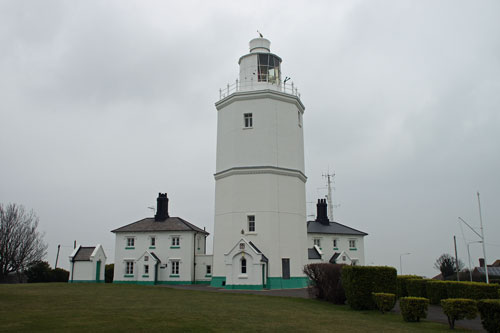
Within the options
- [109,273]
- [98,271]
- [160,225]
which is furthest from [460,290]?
[109,273]

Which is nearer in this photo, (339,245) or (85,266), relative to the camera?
(85,266)

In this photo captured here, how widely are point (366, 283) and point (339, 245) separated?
88.8 ft

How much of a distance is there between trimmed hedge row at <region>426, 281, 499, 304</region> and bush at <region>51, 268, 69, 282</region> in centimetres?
3116

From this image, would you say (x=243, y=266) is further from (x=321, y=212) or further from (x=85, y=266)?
(x=321, y=212)

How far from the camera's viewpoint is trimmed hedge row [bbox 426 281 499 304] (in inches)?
567

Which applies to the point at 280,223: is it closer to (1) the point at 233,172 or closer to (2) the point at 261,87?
(1) the point at 233,172

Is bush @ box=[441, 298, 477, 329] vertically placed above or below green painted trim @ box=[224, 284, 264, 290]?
above

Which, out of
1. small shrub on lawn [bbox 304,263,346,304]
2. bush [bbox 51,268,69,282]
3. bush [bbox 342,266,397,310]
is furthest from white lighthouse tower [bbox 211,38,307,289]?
bush [bbox 51,268,69,282]

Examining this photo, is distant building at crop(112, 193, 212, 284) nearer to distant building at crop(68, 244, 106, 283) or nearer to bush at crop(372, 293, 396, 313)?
distant building at crop(68, 244, 106, 283)

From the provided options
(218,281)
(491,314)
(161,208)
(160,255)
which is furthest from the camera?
(161,208)

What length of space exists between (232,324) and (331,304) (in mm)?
7718

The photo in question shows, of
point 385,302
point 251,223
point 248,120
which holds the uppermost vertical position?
point 248,120

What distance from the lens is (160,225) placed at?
36.4 metres

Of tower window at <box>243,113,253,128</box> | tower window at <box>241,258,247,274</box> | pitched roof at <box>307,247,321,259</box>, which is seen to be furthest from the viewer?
pitched roof at <box>307,247,321,259</box>
